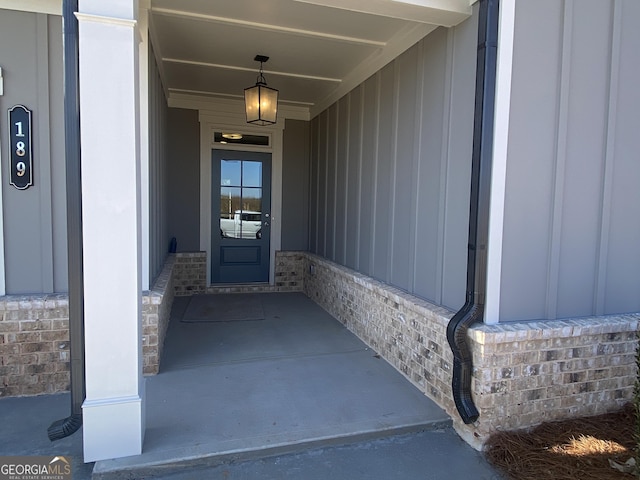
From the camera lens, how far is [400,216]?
3.47 metres

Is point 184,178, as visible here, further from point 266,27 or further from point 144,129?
point 266,27

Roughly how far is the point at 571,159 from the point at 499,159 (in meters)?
0.58

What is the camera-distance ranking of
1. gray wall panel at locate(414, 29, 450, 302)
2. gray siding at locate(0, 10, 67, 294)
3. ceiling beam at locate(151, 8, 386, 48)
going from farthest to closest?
1. ceiling beam at locate(151, 8, 386, 48)
2. gray wall panel at locate(414, 29, 450, 302)
3. gray siding at locate(0, 10, 67, 294)

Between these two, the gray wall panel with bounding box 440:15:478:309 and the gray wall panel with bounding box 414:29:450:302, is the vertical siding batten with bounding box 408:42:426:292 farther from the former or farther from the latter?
the gray wall panel with bounding box 440:15:478:309

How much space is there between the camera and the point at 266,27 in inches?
132

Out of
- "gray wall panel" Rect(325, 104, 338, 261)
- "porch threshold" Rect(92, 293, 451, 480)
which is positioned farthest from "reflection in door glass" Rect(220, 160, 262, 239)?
"porch threshold" Rect(92, 293, 451, 480)

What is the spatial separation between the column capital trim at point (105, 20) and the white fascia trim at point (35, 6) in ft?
3.68

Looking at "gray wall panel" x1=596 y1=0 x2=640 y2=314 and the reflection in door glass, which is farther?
the reflection in door glass

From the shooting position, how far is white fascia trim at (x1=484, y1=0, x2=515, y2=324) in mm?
2332

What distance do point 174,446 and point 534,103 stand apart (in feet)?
9.45

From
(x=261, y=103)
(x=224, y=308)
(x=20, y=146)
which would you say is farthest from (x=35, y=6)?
(x=224, y=308)

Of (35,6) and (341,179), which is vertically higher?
(35,6)

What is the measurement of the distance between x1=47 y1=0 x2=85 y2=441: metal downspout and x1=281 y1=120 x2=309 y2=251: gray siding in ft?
13.5

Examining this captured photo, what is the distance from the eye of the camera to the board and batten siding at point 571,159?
2434 millimetres
